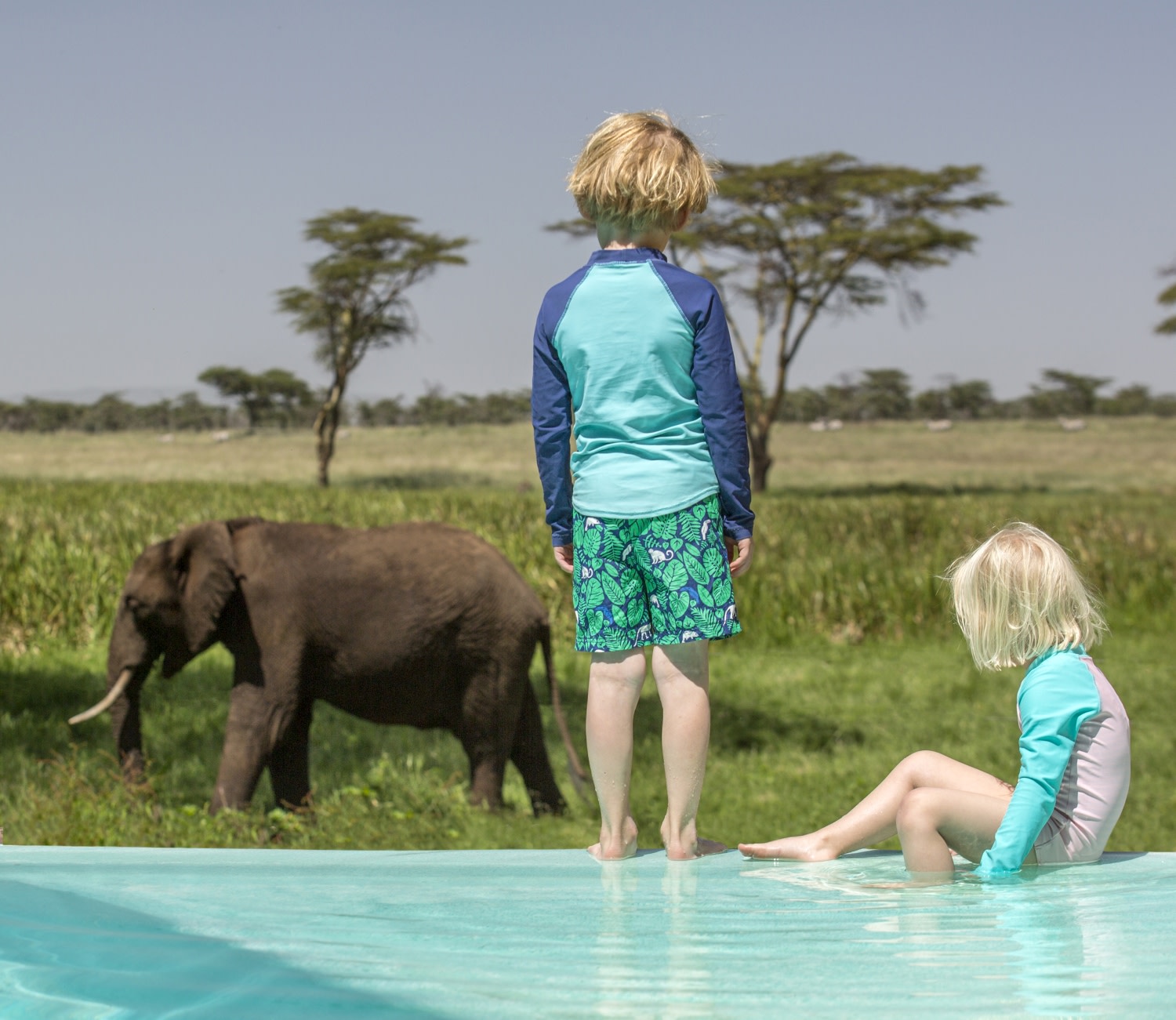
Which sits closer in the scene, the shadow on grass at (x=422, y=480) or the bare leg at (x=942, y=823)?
the bare leg at (x=942, y=823)

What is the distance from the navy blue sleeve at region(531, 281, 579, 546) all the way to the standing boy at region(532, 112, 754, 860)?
1 cm

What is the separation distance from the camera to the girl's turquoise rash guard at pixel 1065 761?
2793 millimetres

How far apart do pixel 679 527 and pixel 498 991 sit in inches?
49.4

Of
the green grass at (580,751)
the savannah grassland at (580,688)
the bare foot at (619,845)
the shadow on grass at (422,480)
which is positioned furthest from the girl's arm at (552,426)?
the shadow on grass at (422,480)

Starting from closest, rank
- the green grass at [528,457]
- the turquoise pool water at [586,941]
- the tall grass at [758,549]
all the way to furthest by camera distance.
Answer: the turquoise pool water at [586,941] < the tall grass at [758,549] < the green grass at [528,457]

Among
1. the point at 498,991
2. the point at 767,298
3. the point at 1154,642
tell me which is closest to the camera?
the point at 498,991

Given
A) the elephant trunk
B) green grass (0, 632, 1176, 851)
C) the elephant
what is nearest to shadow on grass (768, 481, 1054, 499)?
green grass (0, 632, 1176, 851)

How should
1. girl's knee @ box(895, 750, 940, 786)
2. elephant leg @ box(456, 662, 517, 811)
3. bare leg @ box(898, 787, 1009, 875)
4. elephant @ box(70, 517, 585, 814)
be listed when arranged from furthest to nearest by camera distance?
elephant leg @ box(456, 662, 517, 811), elephant @ box(70, 517, 585, 814), girl's knee @ box(895, 750, 940, 786), bare leg @ box(898, 787, 1009, 875)

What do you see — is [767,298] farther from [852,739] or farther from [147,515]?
[852,739]

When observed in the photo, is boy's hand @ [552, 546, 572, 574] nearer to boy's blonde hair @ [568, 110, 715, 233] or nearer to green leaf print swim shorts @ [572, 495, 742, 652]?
green leaf print swim shorts @ [572, 495, 742, 652]

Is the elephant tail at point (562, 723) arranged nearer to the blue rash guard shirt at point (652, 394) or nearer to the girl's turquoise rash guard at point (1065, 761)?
the blue rash guard shirt at point (652, 394)

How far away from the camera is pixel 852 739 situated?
8055mm

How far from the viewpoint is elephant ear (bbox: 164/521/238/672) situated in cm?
551

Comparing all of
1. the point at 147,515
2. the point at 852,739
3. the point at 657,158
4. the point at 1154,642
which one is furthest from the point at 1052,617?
the point at 147,515
